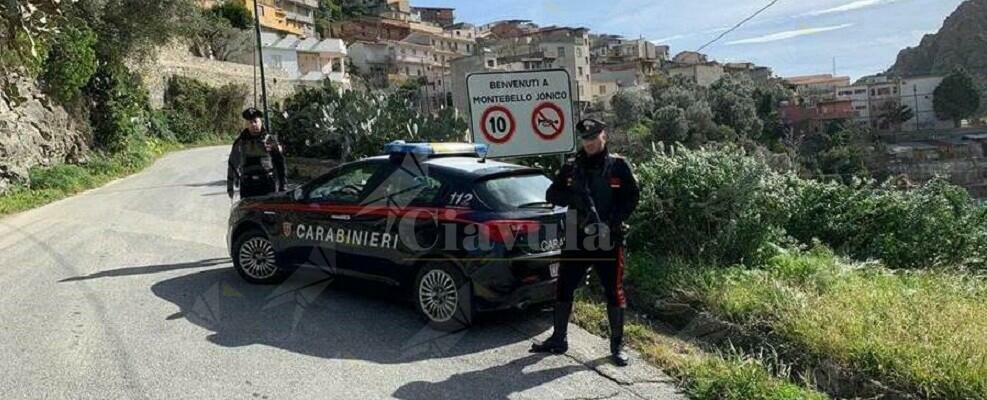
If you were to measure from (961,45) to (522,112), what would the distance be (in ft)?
251

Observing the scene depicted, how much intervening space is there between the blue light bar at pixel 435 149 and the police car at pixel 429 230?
0.01 metres

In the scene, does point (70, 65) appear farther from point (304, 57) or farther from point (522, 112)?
point (304, 57)

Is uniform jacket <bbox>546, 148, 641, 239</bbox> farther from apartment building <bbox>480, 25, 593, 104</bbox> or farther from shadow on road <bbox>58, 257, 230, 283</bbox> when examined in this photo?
apartment building <bbox>480, 25, 593, 104</bbox>

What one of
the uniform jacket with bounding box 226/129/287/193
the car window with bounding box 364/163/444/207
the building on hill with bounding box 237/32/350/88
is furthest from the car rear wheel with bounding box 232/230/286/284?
the building on hill with bounding box 237/32/350/88

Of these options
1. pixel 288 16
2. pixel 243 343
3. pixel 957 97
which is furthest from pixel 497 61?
pixel 243 343

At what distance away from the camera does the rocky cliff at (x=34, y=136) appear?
55.7 feet

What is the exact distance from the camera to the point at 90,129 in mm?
22219

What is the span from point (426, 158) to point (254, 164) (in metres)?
2.87

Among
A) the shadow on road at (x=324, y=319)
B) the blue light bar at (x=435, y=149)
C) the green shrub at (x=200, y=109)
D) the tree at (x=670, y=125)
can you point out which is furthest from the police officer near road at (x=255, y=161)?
the green shrub at (x=200, y=109)

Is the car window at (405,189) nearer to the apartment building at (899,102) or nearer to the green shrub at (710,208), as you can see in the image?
the green shrub at (710,208)

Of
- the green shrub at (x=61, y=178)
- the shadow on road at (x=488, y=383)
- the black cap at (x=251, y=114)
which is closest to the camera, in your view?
the shadow on road at (x=488, y=383)

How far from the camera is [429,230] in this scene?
18.6 feet

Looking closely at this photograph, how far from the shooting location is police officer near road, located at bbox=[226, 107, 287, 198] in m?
8.11

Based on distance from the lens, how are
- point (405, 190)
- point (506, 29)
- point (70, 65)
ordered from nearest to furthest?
1. point (405, 190)
2. point (70, 65)
3. point (506, 29)
